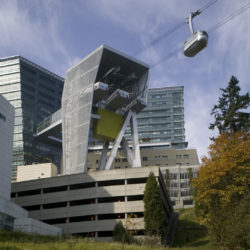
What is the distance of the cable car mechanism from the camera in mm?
19547

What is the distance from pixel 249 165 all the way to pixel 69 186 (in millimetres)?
31382

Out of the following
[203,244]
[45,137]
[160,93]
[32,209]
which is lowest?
[203,244]

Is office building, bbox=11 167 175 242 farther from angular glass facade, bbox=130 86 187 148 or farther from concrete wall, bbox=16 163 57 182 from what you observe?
angular glass facade, bbox=130 86 187 148

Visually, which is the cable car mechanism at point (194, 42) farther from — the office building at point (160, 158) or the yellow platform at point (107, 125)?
the office building at point (160, 158)

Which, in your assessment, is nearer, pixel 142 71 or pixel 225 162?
pixel 225 162

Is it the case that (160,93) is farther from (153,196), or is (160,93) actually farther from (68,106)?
(153,196)

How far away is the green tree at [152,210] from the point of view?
5291 centimetres

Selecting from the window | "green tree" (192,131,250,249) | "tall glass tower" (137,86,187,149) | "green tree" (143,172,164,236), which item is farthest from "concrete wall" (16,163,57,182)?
"tall glass tower" (137,86,187,149)

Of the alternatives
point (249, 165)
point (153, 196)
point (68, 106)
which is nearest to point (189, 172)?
point (68, 106)

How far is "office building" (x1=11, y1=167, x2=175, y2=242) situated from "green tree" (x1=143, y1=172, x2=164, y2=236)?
4.43 metres

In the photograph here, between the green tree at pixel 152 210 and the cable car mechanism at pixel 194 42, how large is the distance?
34.2 metres

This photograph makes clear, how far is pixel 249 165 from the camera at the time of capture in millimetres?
46094

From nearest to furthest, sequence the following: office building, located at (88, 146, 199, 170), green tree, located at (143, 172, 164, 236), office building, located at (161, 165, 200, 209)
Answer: green tree, located at (143, 172, 164, 236) → office building, located at (161, 165, 200, 209) → office building, located at (88, 146, 199, 170)

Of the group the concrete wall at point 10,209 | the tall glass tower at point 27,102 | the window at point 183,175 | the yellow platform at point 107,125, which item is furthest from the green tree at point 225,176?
the tall glass tower at point 27,102
